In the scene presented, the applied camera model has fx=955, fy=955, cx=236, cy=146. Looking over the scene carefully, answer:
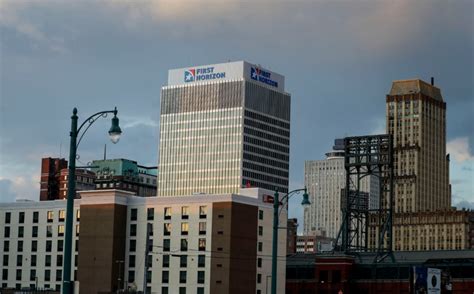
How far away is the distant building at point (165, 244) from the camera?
450 ft

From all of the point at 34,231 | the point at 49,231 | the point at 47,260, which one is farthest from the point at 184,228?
the point at 34,231

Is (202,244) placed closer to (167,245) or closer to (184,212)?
(184,212)

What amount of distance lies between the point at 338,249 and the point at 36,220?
56831mm

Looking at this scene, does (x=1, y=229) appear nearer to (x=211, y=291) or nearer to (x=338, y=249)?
(x=211, y=291)

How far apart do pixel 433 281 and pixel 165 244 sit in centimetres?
4290

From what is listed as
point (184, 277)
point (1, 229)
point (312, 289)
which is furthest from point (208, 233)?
point (1, 229)

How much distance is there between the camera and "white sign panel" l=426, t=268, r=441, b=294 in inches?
4555

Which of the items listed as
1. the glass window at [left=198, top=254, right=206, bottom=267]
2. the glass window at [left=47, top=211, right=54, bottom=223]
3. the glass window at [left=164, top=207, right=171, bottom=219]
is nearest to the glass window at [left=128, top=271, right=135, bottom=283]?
the glass window at [left=164, top=207, right=171, bottom=219]

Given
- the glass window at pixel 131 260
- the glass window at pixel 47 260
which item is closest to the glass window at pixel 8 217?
the glass window at pixel 47 260

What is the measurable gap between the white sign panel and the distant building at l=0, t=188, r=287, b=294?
3024cm

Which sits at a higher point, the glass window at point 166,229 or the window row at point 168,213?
the window row at point 168,213

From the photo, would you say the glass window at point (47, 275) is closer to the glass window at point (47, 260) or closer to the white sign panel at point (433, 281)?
the glass window at point (47, 260)

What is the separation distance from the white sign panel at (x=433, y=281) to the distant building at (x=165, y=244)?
3024 centimetres

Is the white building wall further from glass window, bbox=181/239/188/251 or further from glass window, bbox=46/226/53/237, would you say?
glass window, bbox=181/239/188/251
